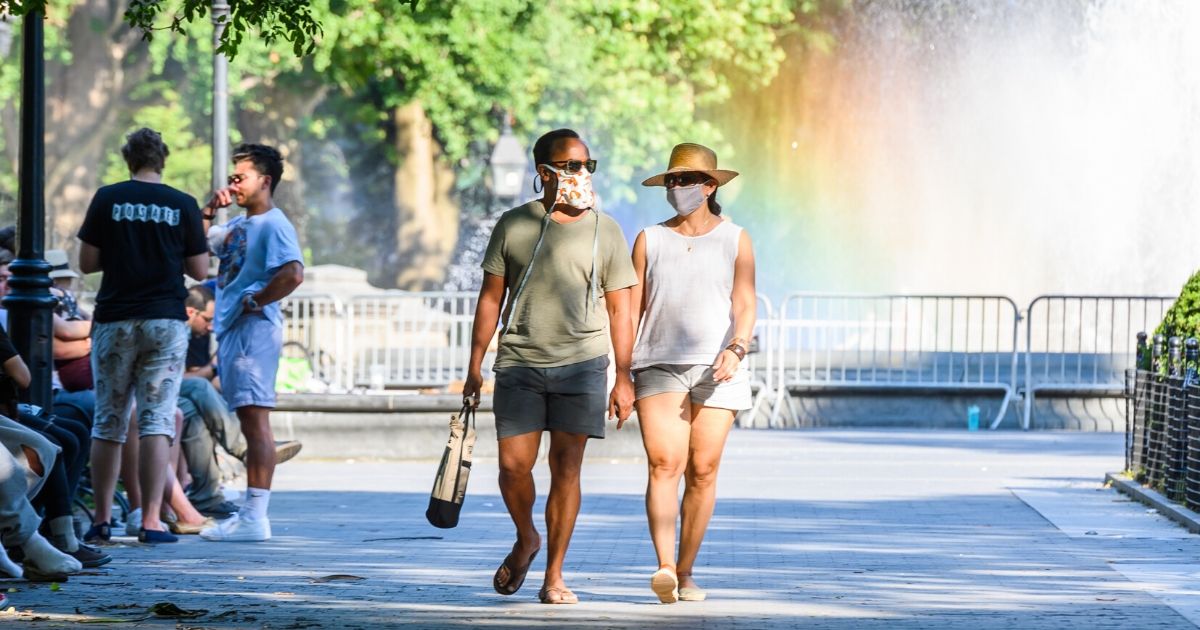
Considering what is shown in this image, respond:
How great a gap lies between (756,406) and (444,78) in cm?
1348

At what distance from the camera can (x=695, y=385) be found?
28.7 ft

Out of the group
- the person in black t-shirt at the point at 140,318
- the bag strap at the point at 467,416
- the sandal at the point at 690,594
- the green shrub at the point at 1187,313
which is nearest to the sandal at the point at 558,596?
the sandal at the point at 690,594

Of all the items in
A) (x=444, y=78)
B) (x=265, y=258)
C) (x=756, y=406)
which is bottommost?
(x=756, y=406)

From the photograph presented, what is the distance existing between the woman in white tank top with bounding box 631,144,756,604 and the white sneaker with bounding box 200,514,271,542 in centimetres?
283

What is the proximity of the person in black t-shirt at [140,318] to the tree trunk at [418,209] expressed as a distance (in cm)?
2951

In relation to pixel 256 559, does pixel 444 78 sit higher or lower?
higher

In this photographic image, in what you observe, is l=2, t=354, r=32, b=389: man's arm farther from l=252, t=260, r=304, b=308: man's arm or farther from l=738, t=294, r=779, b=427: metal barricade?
l=738, t=294, r=779, b=427: metal barricade

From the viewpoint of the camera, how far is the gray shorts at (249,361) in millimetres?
10812

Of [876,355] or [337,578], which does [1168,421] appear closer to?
[337,578]

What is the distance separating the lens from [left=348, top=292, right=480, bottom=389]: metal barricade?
893 inches

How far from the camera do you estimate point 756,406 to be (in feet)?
79.8

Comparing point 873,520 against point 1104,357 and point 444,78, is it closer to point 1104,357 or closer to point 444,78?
point 1104,357

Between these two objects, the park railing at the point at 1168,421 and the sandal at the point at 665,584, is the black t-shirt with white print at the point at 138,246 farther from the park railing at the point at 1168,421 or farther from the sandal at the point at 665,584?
the park railing at the point at 1168,421

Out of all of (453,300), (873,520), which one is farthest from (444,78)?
(873,520)
